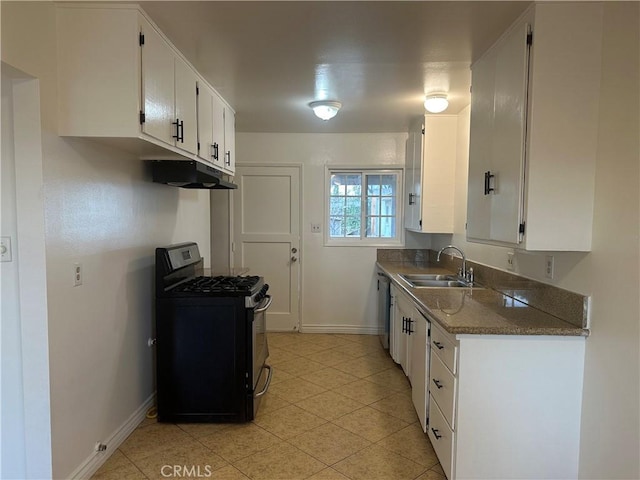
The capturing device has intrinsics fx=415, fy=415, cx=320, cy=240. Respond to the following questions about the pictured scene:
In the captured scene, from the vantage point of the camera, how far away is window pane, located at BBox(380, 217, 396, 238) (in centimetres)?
489

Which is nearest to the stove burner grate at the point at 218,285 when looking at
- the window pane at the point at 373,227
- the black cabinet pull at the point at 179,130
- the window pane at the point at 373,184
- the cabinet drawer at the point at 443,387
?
the black cabinet pull at the point at 179,130

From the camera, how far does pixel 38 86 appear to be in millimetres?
1774

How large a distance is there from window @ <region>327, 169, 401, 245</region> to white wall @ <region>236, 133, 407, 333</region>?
13cm

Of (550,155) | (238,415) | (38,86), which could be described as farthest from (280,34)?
(238,415)

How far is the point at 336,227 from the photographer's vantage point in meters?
4.93

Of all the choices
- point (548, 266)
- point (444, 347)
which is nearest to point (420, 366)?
point (444, 347)

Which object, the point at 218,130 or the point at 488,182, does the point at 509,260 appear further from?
the point at 218,130

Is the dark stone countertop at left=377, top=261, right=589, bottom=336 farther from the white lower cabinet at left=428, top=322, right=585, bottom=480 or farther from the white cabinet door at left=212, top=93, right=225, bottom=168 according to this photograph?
the white cabinet door at left=212, top=93, right=225, bottom=168

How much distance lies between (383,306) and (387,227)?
1.05m

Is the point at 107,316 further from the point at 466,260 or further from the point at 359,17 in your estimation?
the point at 466,260

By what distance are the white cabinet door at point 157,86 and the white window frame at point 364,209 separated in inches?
105

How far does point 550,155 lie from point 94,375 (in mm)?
2540

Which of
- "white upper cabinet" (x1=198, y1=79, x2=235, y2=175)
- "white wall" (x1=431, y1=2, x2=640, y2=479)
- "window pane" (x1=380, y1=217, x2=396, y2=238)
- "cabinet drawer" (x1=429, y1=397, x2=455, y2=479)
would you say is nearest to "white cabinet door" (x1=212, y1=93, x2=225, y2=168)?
"white upper cabinet" (x1=198, y1=79, x2=235, y2=175)

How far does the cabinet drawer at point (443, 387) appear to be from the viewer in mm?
2012
